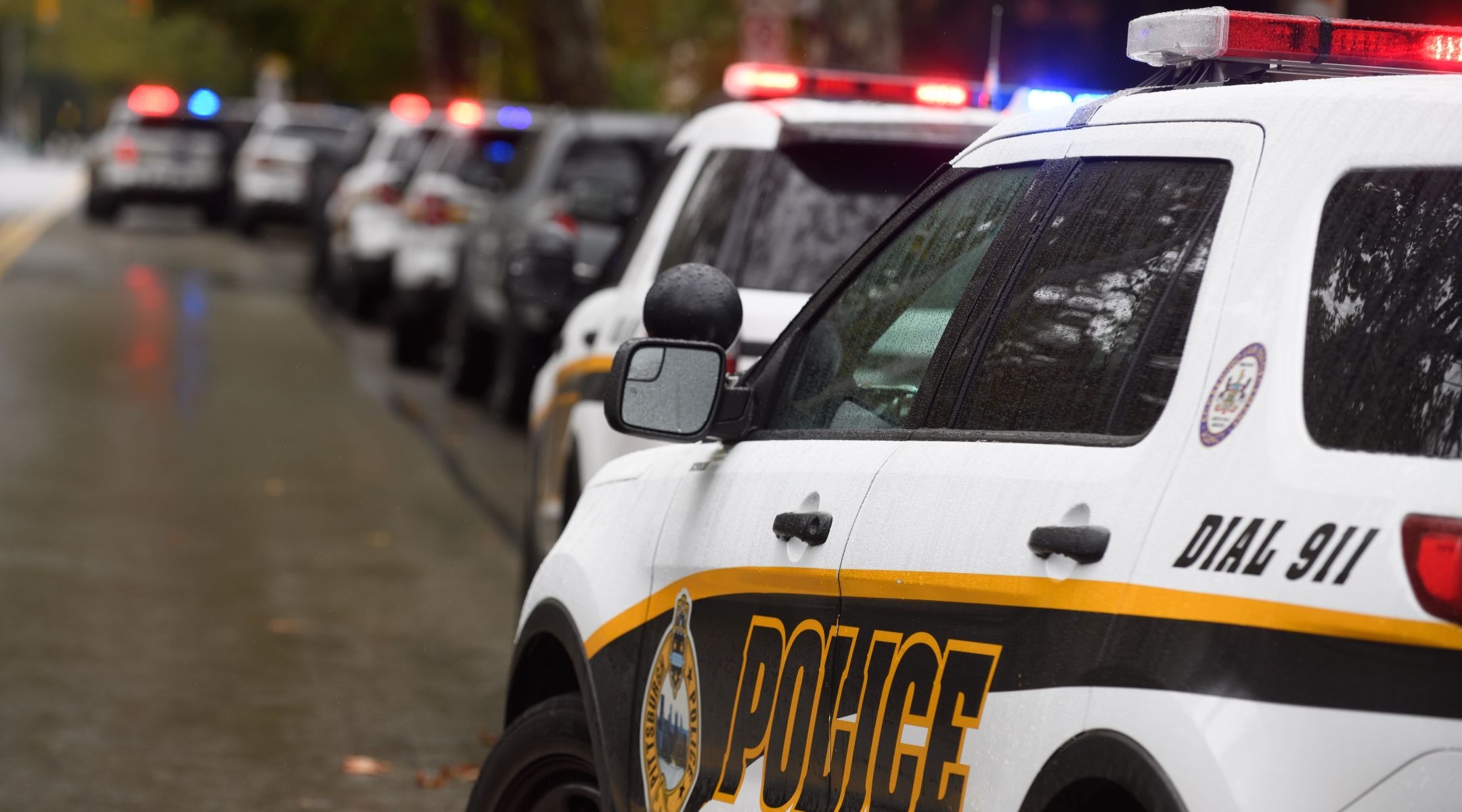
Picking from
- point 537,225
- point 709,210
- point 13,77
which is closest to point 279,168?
Result: point 537,225

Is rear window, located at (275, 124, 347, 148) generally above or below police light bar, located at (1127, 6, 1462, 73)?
below

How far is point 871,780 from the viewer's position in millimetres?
3350

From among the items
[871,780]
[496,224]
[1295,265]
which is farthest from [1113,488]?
[496,224]

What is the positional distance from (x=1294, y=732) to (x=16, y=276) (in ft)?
84.8

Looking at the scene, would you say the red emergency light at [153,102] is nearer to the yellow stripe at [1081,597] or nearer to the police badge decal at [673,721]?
the police badge decal at [673,721]

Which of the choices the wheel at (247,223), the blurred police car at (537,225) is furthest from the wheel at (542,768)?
the wheel at (247,223)

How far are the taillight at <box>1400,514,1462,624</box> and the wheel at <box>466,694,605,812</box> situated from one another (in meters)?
2.41

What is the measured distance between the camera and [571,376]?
8062 mm

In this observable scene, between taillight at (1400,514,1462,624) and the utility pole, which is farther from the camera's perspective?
the utility pole

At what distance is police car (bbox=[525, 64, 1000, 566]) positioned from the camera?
6.65 m

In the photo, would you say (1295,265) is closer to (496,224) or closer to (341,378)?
(496,224)

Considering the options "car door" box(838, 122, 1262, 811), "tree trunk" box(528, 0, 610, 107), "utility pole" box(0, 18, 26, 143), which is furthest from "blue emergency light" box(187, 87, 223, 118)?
"utility pole" box(0, 18, 26, 143)

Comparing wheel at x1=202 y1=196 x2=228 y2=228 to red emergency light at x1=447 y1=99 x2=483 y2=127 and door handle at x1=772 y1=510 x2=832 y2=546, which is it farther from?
door handle at x1=772 y1=510 x2=832 y2=546

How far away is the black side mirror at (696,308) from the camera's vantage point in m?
4.40
